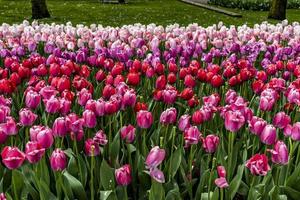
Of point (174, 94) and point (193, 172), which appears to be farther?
point (174, 94)

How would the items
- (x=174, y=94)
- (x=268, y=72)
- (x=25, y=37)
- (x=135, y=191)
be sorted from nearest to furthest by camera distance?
(x=135, y=191)
(x=174, y=94)
(x=268, y=72)
(x=25, y=37)

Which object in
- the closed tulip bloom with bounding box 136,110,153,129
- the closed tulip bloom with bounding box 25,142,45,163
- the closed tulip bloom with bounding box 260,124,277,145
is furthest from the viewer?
the closed tulip bloom with bounding box 136,110,153,129

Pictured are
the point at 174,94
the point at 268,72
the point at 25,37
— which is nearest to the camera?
the point at 174,94

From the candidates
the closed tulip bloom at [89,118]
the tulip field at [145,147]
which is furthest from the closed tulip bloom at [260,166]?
the closed tulip bloom at [89,118]

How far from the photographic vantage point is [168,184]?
3113 millimetres

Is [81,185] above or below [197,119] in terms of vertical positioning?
below

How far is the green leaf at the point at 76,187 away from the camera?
3.07 m

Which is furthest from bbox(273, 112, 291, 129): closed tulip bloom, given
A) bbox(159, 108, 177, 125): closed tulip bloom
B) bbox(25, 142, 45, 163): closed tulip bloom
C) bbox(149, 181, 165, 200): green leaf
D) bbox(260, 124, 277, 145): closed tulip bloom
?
bbox(25, 142, 45, 163): closed tulip bloom

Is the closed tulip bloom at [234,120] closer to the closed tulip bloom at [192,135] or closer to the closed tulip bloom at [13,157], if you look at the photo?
the closed tulip bloom at [192,135]

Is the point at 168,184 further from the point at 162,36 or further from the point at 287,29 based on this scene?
the point at 287,29

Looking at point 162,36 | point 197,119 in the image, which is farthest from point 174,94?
point 162,36

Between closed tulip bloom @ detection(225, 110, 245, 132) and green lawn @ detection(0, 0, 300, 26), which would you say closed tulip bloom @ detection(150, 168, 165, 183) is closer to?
closed tulip bloom @ detection(225, 110, 245, 132)

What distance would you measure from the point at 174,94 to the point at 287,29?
5215mm

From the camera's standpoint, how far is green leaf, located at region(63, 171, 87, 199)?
3074mm
